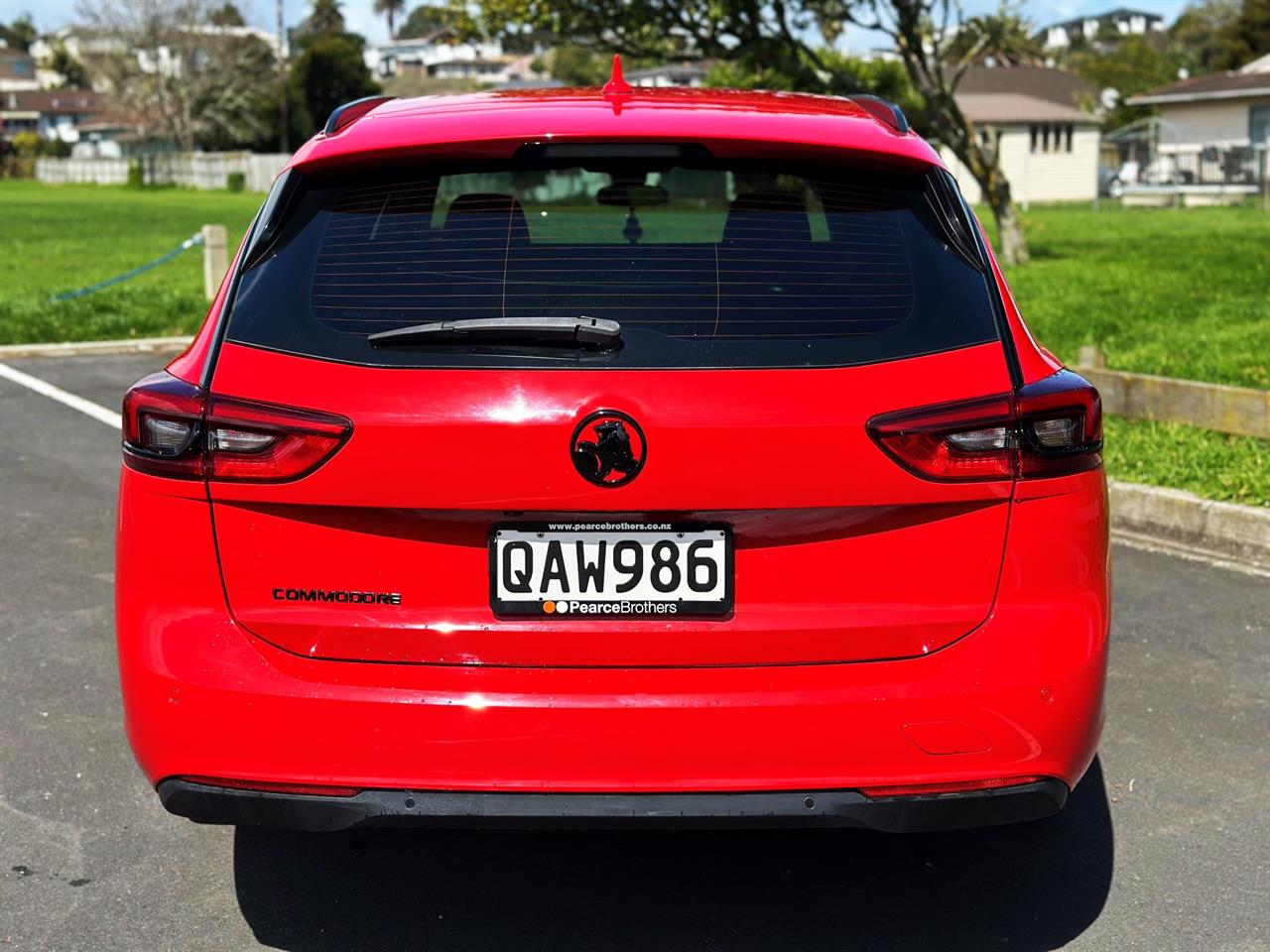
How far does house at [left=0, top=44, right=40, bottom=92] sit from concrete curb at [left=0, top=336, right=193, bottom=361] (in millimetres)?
180862

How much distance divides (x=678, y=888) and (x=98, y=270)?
22491 millimetres

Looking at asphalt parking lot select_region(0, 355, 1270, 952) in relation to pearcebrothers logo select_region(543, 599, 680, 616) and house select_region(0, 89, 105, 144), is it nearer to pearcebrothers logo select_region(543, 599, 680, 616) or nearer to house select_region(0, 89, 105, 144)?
pearcebrothers logo select_region(543, 599, 680, 616)

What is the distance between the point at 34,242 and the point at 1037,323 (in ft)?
80.6

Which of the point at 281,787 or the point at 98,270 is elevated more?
the point at 281,787

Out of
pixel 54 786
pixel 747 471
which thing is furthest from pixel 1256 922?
pixel 54 786

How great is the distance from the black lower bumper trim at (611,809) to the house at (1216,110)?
58.0m

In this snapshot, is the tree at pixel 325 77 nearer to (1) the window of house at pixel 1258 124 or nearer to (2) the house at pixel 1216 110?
(2) the house at pixel 1216 110

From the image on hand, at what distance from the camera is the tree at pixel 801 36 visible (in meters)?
22.2

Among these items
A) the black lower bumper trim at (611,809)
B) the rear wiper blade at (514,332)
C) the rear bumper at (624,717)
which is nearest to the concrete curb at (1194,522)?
the rear bumper at (624,717)

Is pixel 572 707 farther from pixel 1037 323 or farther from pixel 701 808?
pixel 1037 323

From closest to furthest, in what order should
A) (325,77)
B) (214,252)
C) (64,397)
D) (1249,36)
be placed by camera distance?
1. (64,397)
2. (214,252)
3. (1249,36)
4. (325,77)

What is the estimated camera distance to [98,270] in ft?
79.9

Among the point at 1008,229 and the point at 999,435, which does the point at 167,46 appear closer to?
the point at 1008,229

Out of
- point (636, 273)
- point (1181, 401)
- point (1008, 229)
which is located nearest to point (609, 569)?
point (636, 273)
